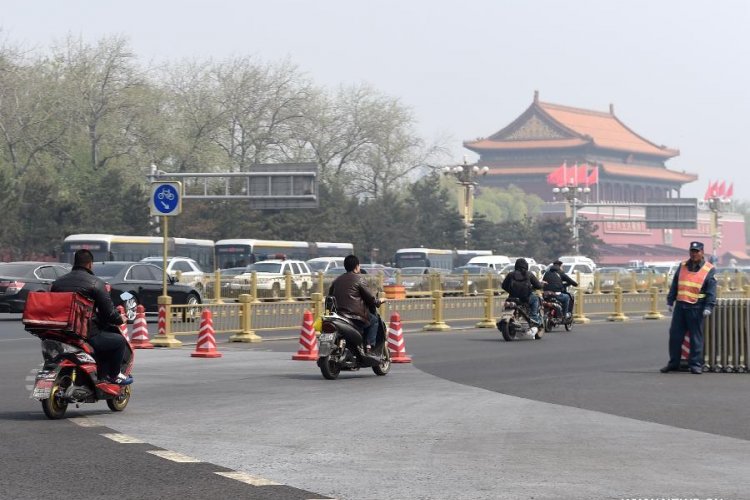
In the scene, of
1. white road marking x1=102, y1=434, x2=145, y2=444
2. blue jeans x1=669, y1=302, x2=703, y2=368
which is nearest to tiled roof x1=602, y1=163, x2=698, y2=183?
blue jeans x1=669, y1=302, x2=703, y2=368

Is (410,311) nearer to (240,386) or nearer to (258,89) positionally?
(240,386)

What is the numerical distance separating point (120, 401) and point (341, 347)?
5006 mm

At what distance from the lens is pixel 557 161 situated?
142 metres

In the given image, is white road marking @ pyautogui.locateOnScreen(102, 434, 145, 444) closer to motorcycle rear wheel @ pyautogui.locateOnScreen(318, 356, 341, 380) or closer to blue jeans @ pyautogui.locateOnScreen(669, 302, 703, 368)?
motorcycle rear wheel @ pyautogui.locateOnScreen(318, 356, 341, 380)

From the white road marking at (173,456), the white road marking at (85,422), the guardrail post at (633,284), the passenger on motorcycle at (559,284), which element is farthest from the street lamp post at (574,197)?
the white road marking at (173,456)

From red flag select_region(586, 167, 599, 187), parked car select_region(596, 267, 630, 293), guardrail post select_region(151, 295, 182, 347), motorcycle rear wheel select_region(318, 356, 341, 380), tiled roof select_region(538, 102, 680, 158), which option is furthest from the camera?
tiled roof select_region(538, 102, 680, 158)

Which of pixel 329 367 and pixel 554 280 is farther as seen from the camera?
pixel 554 280

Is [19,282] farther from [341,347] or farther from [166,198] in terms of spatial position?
[341,347]

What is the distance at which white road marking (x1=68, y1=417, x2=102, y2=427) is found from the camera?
38.0 ft

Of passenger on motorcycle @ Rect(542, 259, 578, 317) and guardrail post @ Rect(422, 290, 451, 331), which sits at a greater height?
passenger on motorcycle @ Rect(542, 259, 578, 317)

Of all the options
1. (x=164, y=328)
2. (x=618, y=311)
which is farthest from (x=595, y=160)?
(x=164, y=328)

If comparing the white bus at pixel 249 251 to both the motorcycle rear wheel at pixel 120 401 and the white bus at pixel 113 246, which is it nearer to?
the white bus at pixel 113 246

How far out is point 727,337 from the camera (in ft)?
62.1

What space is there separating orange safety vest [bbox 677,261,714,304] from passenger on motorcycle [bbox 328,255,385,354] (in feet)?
13.2
